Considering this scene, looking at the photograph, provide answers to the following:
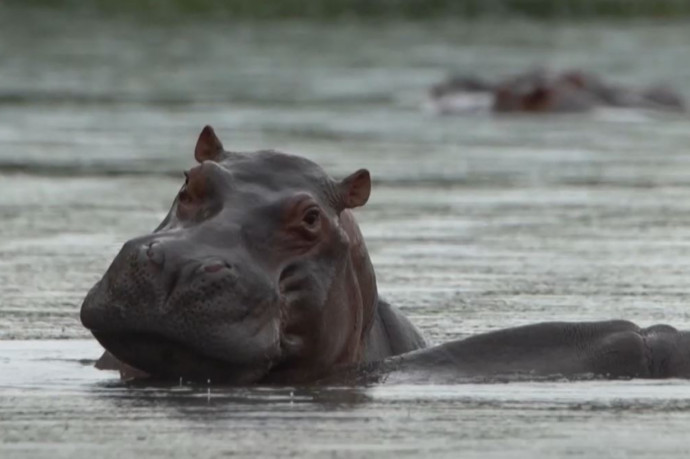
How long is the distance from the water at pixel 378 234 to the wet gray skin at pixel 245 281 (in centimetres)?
11

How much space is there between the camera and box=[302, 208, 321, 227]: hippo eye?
5.82 m

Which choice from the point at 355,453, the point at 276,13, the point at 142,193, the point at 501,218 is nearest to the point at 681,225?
the point at 501,218

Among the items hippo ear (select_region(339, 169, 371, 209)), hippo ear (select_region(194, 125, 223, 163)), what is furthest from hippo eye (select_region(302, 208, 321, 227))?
hippo ear (select_region(194, 125, 223, 163))

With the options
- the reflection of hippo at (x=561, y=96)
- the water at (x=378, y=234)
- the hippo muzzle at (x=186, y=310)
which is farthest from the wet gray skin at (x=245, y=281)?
the reflection of hippo at (x=561, y=96)

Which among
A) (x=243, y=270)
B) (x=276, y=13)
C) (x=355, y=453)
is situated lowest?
(x=355, y=453)

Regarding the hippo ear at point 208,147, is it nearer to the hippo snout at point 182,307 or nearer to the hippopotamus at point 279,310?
the hippopotamus at point 279,310

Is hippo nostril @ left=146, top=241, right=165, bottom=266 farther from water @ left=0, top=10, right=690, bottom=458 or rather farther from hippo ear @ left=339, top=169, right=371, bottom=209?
hippo ear @ left=339, top=169, right=371, bottom=209

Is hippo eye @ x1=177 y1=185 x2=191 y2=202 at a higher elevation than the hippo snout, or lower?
higher

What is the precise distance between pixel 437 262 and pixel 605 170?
5763 millimetres

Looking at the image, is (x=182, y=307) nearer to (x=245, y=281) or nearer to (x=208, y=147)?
(x=245, y=281)

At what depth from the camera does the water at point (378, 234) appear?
5195 mm

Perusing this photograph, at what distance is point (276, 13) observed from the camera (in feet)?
149

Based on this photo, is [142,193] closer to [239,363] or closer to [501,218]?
[501,218]

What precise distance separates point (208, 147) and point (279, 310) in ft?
2.21
